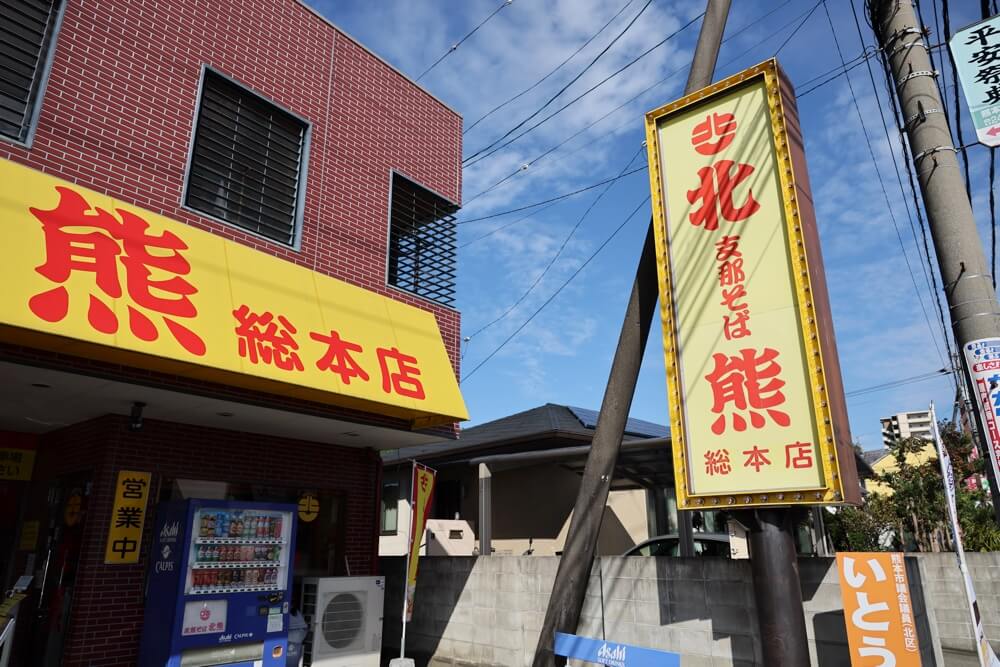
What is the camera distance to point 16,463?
9.32 metres

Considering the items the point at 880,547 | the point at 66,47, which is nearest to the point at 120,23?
the point at 66,47

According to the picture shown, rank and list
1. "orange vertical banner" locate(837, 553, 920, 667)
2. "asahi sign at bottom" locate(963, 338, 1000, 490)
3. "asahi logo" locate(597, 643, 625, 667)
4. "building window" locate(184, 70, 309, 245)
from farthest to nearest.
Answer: "building window" locate(184, 70, 309, 245) → "orange vertical banner" locate(837, 553, 920, 667) → "asahi logo" locate(597, 643, 625, 667) → "asahi sign at bottom" locate(963, 338, 1000, 490)

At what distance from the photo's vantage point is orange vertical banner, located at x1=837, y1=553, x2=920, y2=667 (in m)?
5.29

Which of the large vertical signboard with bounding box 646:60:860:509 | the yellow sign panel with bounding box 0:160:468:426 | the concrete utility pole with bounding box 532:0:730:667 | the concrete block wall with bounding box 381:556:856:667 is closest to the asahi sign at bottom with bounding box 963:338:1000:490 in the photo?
the large vertical signboard with bounding box 646:60:860:509

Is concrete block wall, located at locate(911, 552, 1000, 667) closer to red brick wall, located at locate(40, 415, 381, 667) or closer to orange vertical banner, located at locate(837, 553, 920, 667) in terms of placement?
orange vertical banner, located at locate(837, 553, 920, 667)

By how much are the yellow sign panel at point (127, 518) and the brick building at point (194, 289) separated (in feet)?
0.32

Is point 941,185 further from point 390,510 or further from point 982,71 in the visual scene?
point 390,510

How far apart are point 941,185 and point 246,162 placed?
26.8ft

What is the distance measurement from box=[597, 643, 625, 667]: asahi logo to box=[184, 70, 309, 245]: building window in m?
6.65

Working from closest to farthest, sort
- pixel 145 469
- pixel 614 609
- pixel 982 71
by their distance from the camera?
pixel 982 71 → pixel 614 609 → pixel 145 469

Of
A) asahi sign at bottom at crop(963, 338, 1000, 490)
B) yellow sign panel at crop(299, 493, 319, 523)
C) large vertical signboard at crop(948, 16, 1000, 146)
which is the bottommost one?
yellow sign panel at crop(299, 493, 319, 523)

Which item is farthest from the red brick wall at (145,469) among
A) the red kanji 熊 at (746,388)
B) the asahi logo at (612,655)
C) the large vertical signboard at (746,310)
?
the red kanji 熊 at (746,388)

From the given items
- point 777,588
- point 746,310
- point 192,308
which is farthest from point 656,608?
A: point 192,308

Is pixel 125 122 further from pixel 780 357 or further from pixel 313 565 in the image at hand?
pixel 780 357
